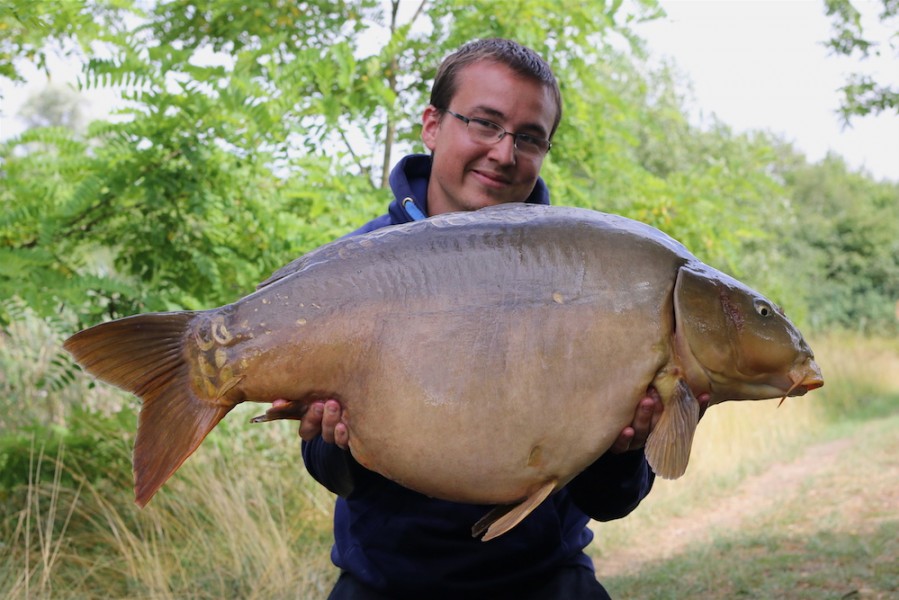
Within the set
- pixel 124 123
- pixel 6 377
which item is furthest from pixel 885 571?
pixel 6 377

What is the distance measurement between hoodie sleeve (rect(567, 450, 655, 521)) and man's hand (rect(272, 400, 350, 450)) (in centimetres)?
65

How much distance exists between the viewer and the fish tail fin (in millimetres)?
1878

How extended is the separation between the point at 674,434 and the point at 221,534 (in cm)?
354

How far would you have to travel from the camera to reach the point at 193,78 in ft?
14.6

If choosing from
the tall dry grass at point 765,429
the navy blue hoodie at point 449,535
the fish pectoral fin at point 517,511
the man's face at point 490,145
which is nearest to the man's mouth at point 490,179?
the man's face at point 490,145

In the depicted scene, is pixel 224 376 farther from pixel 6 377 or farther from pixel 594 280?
pixel 6 377

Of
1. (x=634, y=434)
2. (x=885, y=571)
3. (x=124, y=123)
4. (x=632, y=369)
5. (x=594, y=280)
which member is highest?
(x=124, y=123)

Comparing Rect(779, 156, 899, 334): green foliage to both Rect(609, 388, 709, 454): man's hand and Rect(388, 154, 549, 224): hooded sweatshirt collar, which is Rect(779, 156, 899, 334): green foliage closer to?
Rect(388, 154, 549, 224): hooded sweatshirt collar

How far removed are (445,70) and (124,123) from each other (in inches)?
88.8

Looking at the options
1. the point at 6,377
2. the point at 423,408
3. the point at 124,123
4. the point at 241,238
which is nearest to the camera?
the point at 423,408

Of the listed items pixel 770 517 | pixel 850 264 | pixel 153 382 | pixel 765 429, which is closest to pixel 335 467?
pixel 153 382

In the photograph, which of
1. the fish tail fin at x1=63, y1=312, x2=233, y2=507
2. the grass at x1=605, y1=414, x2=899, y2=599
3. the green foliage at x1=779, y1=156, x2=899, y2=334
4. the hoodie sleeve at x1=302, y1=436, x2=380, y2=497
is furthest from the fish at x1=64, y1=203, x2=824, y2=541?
the green foliage at x1=779, y1=156, x2=899, y2=334

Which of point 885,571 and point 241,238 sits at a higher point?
point 241,238

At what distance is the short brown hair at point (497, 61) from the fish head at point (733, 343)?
899 mm
